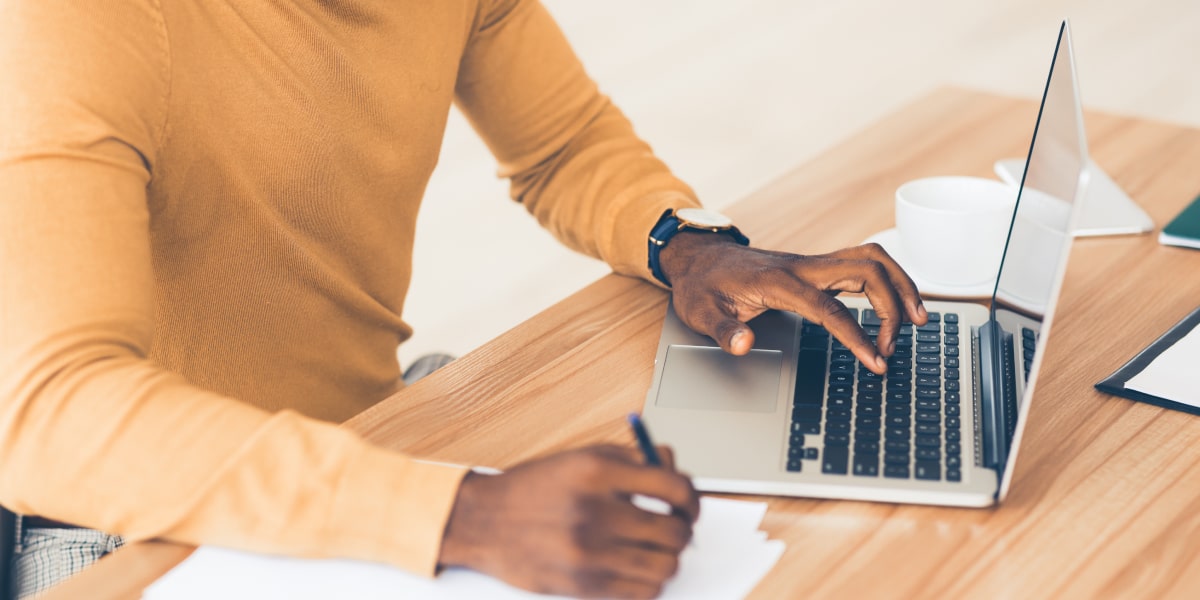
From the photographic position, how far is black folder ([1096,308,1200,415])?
2.87 ft

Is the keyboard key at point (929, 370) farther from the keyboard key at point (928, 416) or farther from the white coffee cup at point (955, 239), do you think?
the white coffee cup at point (955, 239)

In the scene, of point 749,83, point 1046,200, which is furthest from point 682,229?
point 749,83

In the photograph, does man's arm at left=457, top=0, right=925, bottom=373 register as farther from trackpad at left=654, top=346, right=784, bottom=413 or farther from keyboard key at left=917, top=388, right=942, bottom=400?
keyboard key at left=917, top=388, right=942, bottom=400

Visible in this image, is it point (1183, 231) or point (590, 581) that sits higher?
point (590, 581)

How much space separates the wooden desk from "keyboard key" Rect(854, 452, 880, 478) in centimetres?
2

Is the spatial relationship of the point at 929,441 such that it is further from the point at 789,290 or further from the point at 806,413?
the point at 789,290

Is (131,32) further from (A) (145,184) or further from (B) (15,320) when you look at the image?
(B) (15,320)

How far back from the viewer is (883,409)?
84 cm

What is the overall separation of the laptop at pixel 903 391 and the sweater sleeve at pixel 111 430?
22 centimetres

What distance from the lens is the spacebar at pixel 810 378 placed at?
2.83ft

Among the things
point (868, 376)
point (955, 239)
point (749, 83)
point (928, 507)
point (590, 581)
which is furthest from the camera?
point (749, 83)

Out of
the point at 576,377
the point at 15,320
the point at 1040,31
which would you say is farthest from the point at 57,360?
the point at 1040,31

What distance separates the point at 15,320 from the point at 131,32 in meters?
0.23

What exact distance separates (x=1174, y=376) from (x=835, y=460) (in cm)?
31
